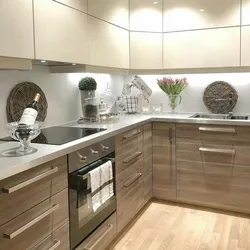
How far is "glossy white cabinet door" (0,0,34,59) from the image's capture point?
1.66 metres

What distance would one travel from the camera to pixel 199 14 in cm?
302

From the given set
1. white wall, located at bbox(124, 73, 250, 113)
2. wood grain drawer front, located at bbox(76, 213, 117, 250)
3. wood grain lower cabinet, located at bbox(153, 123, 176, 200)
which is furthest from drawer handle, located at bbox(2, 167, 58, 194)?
white wall, located at bbox(124, 73, 250, 113)

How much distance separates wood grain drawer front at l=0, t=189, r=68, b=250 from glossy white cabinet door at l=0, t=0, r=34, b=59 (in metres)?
0.86

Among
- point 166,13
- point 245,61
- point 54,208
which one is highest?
point 166,13

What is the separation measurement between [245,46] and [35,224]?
96.5 inches

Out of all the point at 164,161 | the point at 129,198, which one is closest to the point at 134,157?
the point at 129,198

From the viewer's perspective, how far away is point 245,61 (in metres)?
2.91

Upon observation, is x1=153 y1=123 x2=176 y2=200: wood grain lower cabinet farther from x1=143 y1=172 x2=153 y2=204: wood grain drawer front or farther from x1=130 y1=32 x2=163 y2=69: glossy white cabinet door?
x1=130 y1=32 x2=163 y2=69: glossy white cabinet door

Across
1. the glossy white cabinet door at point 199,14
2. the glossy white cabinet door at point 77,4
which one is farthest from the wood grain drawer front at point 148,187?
the glossy white cabinet door at point 77,4

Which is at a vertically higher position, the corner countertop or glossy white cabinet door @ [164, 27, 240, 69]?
glossy white cabinet door @ [164, 27, 240, 69]

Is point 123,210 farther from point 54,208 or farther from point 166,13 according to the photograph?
point 166,13

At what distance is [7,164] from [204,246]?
1710 mm

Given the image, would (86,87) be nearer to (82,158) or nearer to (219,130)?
(82,158)

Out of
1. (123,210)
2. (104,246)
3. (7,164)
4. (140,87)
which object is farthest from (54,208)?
(140,87)
